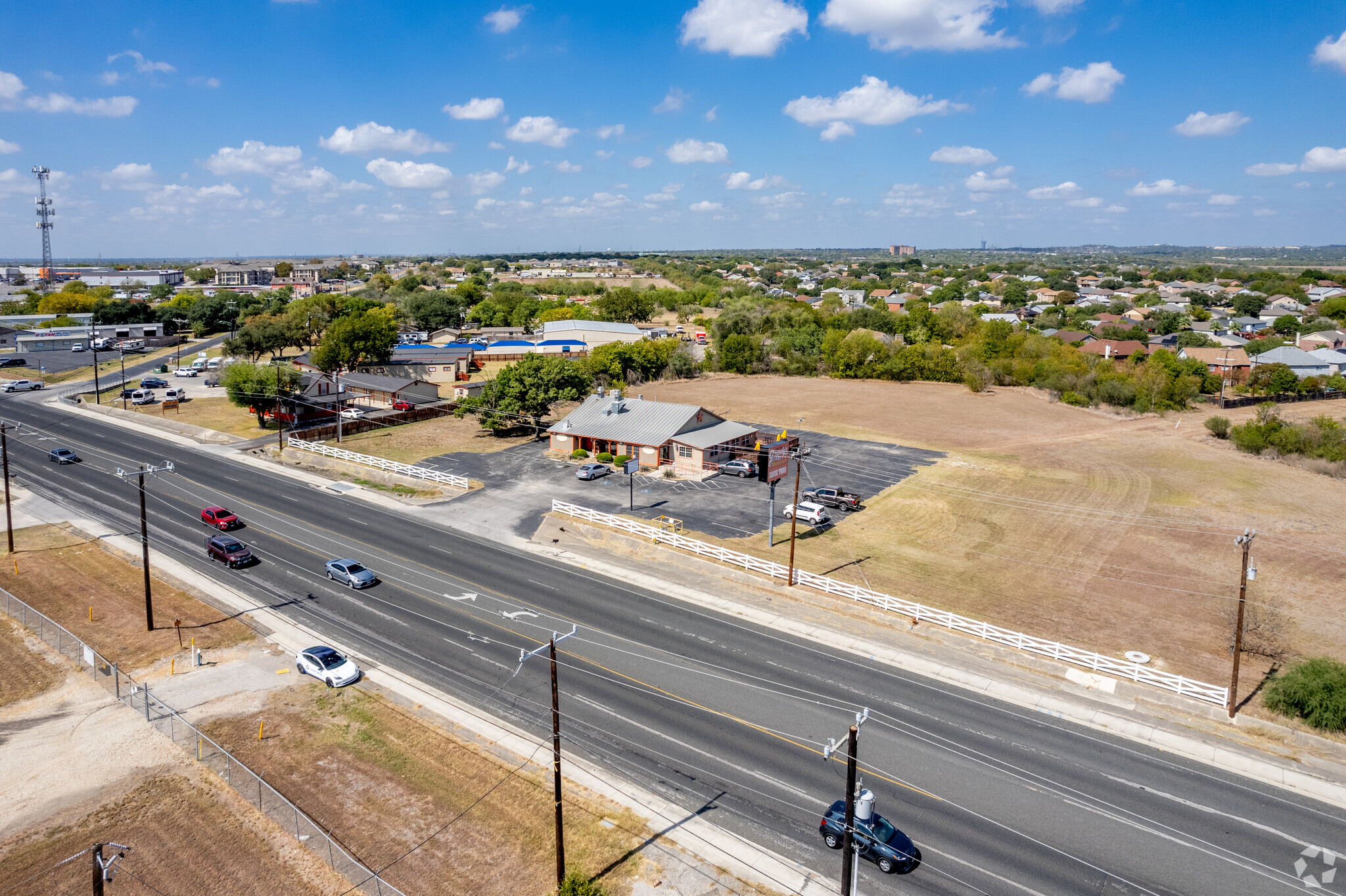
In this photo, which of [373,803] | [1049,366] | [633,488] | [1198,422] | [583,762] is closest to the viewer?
[373,803]

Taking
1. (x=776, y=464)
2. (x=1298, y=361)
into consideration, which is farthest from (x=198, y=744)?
(x=1298, y=361)

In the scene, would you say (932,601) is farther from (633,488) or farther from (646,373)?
(646,373)

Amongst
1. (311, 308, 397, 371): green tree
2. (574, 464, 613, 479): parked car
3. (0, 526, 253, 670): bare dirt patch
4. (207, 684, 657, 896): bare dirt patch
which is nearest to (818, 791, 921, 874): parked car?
(207, 684, 657, 896): bare dirt patch

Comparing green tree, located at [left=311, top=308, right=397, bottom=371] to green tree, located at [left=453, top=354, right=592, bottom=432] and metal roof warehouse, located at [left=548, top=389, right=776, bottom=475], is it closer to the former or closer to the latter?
green tree, located at [left=453, top=354, right=592, bottom=432]

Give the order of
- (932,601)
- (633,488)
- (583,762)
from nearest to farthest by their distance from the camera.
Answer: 1. (583,762)
2. (932,601)
3. (633,488)

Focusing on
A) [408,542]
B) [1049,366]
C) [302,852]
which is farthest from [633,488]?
[1049,366]

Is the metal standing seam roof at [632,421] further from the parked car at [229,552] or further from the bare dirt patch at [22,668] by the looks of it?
the bare dirt patch at [22,668]

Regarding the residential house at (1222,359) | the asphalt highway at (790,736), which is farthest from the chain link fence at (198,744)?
the residential house at (1222,359)
